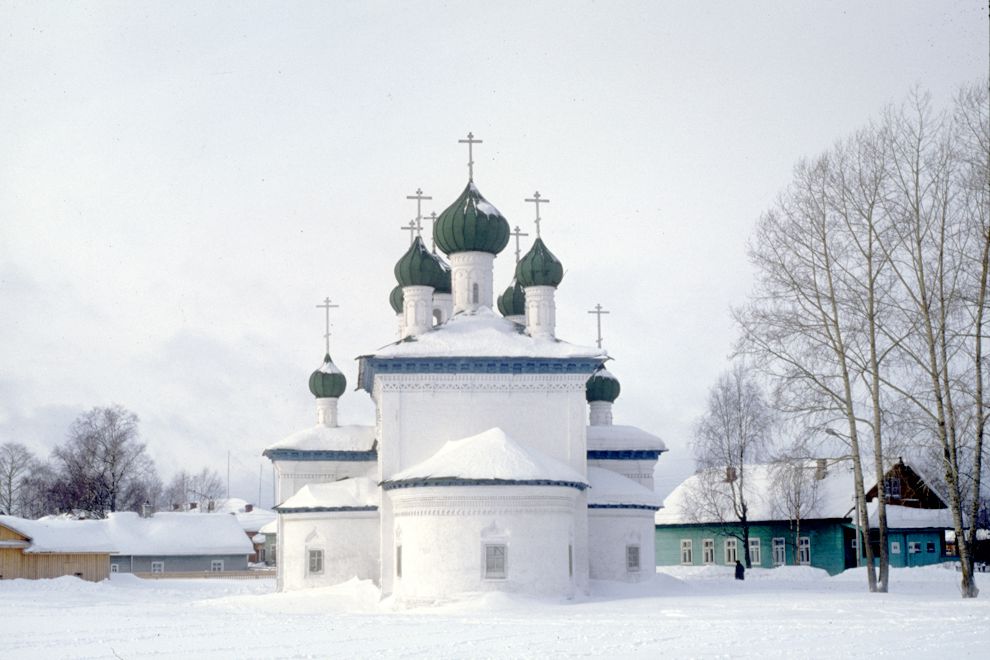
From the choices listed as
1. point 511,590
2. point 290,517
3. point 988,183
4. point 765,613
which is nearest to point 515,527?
point 511,590

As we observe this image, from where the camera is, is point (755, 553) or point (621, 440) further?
point (755, 553)

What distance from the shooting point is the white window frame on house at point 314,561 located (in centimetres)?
2869

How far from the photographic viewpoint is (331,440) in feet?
113

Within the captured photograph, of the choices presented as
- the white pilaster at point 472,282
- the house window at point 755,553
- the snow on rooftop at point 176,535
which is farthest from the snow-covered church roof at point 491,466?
the snow on rooftop at point 176,535

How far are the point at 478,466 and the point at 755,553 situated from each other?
882 inches

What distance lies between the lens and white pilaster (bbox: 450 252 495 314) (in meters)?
28.2

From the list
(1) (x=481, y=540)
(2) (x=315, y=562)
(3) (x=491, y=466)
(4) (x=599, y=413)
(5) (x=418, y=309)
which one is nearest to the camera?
(1) (x=481, y=540)

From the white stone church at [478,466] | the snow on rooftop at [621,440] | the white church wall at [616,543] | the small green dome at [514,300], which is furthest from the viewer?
the small green dome at [514,300]

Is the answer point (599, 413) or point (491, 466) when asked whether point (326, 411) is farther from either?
point (491, 466)

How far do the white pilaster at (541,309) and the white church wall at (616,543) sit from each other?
467 centimetres

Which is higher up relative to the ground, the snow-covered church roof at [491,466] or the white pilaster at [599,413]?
the white pilaster at [599,413]

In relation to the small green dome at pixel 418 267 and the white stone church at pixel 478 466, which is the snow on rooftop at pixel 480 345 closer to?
the white stone church at pixel 478 466

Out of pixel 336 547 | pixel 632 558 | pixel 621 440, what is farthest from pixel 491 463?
pixel 621 440

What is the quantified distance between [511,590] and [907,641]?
9.76 meters
